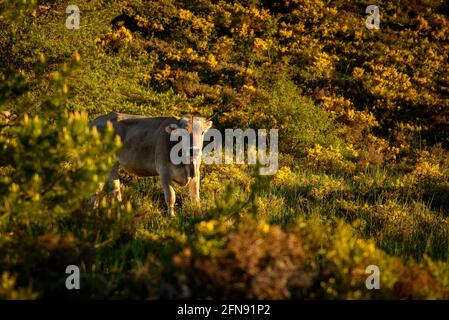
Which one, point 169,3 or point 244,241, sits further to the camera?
point 169,3

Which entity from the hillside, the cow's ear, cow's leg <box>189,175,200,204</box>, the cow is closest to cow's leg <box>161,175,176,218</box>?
the cow

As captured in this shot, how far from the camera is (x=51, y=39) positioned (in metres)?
12.3

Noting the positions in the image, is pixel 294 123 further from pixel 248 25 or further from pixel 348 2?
pixel 348 2

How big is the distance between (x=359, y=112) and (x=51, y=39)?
12.4 metres

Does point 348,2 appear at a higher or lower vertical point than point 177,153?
higher

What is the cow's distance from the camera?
810 cm

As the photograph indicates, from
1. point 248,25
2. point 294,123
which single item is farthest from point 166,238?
point 248,25

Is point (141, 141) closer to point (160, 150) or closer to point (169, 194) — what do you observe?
point (160, 150)

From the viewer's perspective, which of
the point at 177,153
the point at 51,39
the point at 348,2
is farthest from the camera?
the point at 348,2

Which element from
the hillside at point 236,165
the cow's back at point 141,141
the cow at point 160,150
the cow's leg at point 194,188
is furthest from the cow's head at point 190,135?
the hillside at point 236,165

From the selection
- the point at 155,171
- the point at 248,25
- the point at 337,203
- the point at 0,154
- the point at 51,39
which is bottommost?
the point at 337,203

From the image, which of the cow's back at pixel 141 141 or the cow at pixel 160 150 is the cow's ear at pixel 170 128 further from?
the cow's back at pixel 141 141

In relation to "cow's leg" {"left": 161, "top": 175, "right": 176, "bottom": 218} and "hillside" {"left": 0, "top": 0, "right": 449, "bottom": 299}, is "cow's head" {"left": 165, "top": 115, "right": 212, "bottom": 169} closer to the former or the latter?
"cow's leg" {"left": 161, "top": 175, "right": 176, "bottom": 218}

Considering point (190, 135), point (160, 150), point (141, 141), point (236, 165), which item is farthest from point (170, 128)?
point (236, 165)
